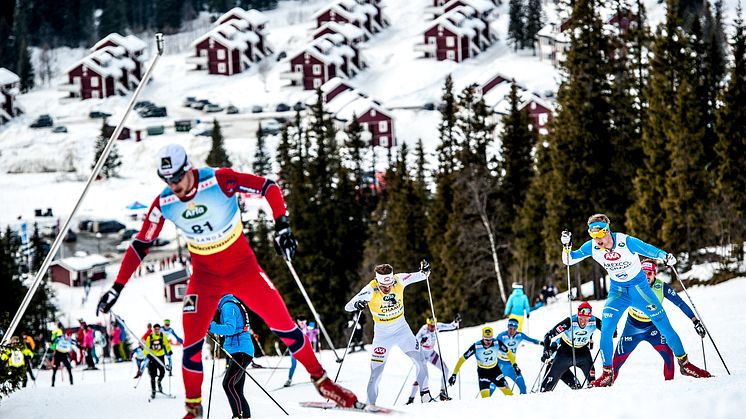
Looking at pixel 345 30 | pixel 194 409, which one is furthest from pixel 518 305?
pixel 345 30

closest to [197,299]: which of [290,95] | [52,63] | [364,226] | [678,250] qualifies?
[678,250]

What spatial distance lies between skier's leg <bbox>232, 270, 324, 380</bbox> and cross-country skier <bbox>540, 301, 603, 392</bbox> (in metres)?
5.41

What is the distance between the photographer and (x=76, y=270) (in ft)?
218

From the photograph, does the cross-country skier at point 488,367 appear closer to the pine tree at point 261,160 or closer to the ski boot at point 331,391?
the ski boot at point 331,391

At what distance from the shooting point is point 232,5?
137000 millimetres

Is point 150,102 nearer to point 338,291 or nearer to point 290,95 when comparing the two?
point 290,95

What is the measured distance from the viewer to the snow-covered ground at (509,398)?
342 inches

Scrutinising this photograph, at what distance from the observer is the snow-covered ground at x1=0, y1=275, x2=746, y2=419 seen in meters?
8.68

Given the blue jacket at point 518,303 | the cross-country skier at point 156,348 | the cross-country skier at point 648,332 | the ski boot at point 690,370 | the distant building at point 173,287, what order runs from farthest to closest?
1. the distant building at point 173,287
2. the blue jacket at point 518,303
3. the cross-country skier at point 156,348
4. the cross-country skier at point 648,332
5. the ski boot at point 690,370

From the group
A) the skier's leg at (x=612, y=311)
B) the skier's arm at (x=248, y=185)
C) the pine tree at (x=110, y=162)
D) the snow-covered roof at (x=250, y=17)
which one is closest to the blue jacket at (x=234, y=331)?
the skier's leg at (x=612, y=311)

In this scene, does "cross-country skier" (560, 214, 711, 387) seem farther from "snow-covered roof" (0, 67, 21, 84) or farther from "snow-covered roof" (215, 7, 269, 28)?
"snow-covered roof" (215, 7, 269, 28)

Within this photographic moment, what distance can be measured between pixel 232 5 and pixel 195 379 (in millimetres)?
131353

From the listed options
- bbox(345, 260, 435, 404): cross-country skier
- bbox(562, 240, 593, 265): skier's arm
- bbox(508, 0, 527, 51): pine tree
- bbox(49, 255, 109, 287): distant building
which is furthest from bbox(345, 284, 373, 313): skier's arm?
bbox(508, 0, 527, 51): pine tree

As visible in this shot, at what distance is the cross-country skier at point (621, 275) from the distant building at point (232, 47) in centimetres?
10353
